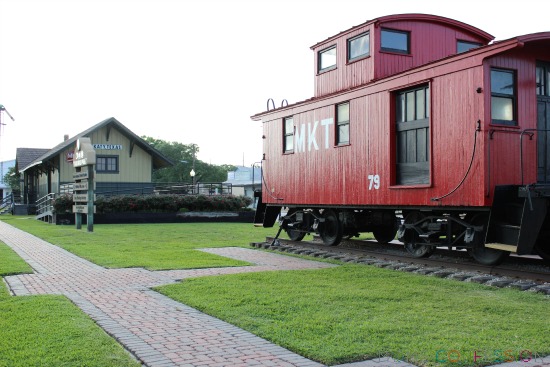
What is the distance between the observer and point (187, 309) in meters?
7.12

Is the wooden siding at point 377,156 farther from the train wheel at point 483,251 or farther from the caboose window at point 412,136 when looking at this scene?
the train wheel at point 483,251

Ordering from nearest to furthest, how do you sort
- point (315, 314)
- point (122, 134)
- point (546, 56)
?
point (315, 314), point (546, 56), point (122, 134)

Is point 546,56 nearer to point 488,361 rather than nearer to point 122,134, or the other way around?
point 488,361

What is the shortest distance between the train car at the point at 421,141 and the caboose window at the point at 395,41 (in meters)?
0.02

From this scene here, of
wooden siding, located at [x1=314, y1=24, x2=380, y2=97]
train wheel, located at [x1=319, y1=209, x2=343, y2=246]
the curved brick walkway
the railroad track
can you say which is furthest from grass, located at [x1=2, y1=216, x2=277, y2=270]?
wooden siding, located at [x1=314, y1=24, x2=380, y2=97]

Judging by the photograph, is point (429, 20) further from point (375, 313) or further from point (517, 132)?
point (375, 313)

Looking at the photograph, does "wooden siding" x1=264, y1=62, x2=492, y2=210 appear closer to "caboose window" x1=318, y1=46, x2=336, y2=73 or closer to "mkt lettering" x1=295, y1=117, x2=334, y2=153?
"mkt lettering" x1=295, y1=117, x2=334, y2=153

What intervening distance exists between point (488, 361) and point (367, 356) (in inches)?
38.5

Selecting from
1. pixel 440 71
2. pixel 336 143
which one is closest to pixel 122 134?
pixel 336 143

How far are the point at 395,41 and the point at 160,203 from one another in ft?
59.2

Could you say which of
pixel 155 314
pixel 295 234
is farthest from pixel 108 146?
pixel 155 314

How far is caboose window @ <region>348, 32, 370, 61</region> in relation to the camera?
13.1 m

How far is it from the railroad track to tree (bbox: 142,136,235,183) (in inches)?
2548

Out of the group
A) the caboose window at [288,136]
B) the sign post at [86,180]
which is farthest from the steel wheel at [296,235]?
the sign post at [86,180]
